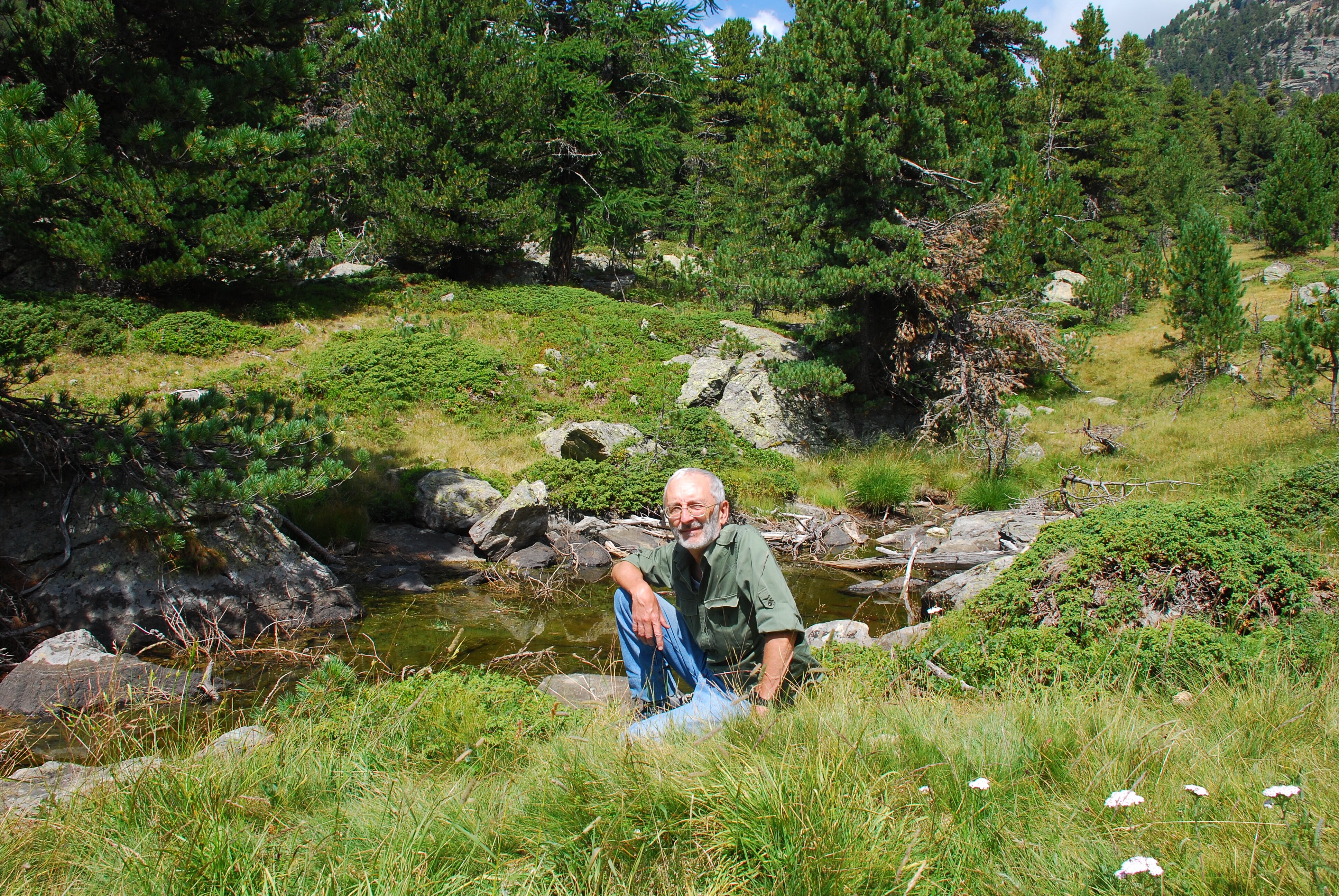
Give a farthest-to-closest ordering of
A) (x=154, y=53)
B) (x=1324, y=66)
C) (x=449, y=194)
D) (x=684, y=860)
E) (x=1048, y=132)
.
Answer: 1. (x=1324, y=66)
2. (x=1048, y=132)
3. (x=449, y=194)
4. (x=154, y=53)
5. (x=684, y=860)

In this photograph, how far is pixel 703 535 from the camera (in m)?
3.96

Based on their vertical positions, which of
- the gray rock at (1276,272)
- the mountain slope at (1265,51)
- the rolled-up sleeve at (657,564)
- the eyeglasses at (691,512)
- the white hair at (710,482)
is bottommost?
the rolled-up sleeve at (657,564)

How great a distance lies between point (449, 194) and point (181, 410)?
13.0 m

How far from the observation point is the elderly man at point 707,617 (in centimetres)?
364

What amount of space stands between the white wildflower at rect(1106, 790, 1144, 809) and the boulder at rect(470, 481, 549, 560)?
8.57 m

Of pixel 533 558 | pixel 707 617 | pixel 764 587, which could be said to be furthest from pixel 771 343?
pixel 764 587

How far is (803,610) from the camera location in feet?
28.0

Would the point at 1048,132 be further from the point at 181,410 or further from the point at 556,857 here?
the point at 556,857

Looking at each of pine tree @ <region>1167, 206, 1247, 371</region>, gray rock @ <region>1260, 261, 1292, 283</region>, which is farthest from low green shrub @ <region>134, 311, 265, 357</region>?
gray rock @ <region>1260, 261, 1292, 283</region>

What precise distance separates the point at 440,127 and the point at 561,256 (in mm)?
5335

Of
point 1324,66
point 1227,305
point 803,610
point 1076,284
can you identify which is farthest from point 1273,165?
point 1324,66

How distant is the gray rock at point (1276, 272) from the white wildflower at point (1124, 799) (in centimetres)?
3192

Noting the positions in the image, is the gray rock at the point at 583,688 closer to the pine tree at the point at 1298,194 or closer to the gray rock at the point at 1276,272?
the gray rock at the point at 1276,272

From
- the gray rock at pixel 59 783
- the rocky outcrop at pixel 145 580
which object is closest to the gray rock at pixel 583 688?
the gray rock at pixel 59 783
